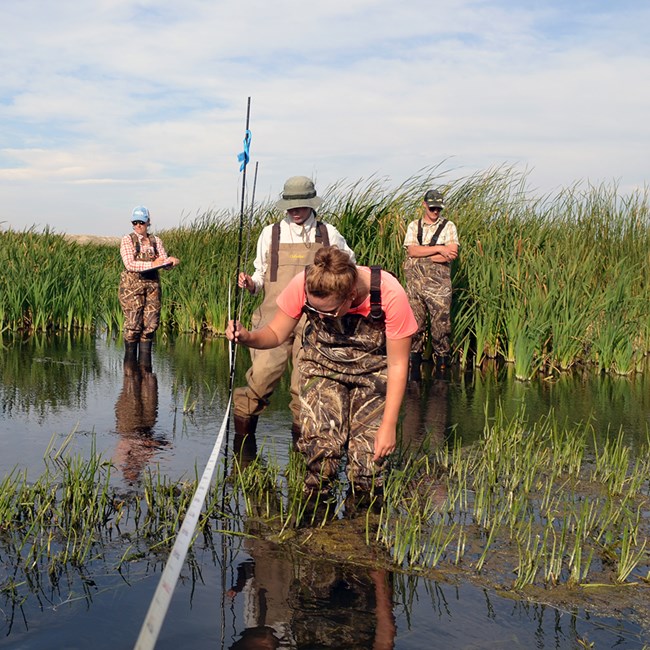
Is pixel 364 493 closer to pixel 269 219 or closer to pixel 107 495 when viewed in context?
pixel 107 495

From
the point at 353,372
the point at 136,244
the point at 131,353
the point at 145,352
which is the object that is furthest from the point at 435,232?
the point at 353,372

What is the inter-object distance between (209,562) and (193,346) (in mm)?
10087

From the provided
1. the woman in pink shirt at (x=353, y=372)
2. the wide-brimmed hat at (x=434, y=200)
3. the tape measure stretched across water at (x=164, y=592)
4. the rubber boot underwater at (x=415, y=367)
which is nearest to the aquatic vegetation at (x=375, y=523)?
the woman in pink shirt at (x=353, y=372)

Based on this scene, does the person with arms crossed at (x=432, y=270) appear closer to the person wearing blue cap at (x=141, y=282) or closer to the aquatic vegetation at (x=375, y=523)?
the person wearing blue cap at (x=141, y=282)

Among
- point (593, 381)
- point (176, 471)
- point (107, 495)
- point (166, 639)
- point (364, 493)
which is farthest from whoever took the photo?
point (593, 381)

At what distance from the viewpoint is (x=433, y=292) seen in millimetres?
11477

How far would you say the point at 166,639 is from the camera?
137 inches

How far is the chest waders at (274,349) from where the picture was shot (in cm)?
676

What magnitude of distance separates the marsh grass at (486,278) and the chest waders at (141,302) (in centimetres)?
120

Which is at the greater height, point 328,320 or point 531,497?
point 328,320

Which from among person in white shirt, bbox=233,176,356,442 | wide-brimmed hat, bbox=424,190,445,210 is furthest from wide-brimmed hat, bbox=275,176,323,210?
wide-brimmed hat, bbox=424,190,445,210

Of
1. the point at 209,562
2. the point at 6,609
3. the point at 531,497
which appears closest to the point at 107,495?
the point at 209,562

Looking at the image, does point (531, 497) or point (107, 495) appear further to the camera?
point (531, 497)

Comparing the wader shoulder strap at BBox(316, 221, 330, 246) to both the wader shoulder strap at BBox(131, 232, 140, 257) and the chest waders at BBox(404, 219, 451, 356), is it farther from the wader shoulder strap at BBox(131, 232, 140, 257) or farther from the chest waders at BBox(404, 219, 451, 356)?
the wader shoulder strap at BBox(131, 232, 140, 257)
